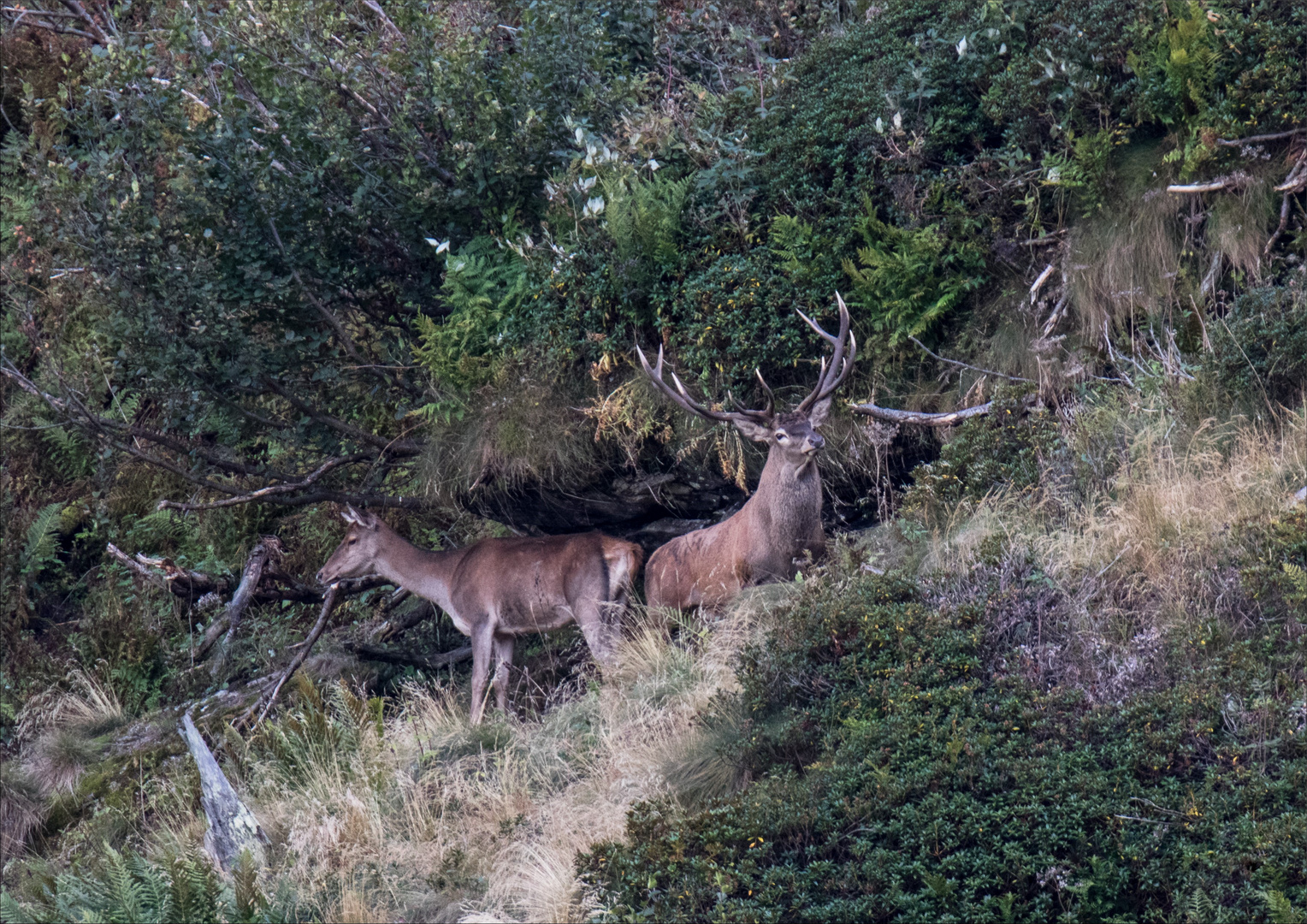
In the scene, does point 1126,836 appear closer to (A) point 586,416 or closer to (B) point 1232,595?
(B) point 1232,595

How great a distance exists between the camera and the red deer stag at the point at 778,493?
802 centimetres

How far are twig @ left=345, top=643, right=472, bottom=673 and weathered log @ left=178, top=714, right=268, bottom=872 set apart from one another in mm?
3805

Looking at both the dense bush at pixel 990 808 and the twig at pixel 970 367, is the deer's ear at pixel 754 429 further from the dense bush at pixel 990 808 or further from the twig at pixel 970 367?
the dense bush at pixel 990 808

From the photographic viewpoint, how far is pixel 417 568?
1082 centimetres

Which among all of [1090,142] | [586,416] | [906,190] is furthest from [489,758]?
[1090,142]

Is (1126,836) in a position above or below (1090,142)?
below

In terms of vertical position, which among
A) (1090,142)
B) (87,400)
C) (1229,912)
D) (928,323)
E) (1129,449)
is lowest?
(1229,912)

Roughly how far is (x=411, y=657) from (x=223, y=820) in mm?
4121

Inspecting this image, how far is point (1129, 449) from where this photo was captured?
22.9 ft

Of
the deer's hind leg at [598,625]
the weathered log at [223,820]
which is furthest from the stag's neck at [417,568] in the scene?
the weathered log at [223,820]

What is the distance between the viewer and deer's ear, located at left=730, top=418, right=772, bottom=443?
8.11 metres

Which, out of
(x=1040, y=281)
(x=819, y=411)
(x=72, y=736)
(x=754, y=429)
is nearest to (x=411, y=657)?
(x=72, y=736)

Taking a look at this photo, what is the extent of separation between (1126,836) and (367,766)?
15.0ft

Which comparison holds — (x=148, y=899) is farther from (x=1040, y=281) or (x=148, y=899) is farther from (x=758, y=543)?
(x=1040, y=281)
